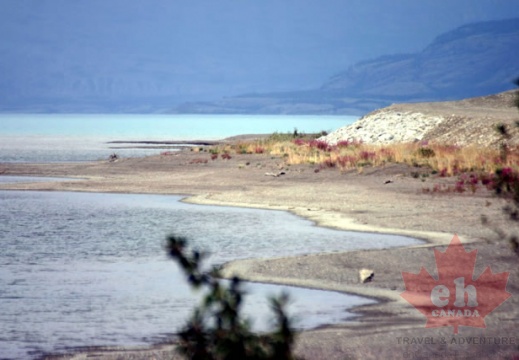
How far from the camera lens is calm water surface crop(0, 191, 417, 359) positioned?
12.5m

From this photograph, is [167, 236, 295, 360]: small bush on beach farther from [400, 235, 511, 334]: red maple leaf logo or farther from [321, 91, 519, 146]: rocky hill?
[321, 91, 519, 146]: rocky hill

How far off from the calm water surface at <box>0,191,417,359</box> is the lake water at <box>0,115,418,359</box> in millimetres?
17

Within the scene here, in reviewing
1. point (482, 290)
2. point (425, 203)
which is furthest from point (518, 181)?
point (425, 203)

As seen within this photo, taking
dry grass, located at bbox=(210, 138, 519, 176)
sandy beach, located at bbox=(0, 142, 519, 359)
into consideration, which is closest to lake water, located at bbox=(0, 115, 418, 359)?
sandy beach, located at bbox=(0, 142, 519, 359)

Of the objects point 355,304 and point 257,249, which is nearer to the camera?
point 355,304

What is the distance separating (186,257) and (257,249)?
1358 centimetres

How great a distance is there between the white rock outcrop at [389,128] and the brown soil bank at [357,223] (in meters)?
7.59

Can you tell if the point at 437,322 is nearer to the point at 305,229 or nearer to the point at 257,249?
the point at 257,249

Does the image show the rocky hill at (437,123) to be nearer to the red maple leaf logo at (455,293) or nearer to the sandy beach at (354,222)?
the sandy beach at (354,222)

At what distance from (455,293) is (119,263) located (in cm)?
666

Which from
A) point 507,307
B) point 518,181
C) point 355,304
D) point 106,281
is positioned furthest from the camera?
point 106,281

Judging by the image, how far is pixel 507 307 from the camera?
12.8 m

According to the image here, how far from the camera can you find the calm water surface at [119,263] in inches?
492

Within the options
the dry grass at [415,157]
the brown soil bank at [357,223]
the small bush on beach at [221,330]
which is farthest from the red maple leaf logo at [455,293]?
the dry grass at [415,157]
